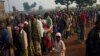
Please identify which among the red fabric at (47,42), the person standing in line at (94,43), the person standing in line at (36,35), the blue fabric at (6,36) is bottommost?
the red fabric at (47,42)

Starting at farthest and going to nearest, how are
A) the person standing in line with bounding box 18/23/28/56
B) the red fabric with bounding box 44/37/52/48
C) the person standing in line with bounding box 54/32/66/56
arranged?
the red fabric with bounding box 44/37/52/48 < the person standing in line with bounding box 18/23/28/56 < the person standing in line with bounding box 54/32/66/56

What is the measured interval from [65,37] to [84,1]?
44.6 metres

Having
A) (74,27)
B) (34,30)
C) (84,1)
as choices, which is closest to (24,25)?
(34,30)

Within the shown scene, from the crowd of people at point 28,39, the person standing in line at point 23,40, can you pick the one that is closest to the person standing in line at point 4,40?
the crowd of people at point 28,39

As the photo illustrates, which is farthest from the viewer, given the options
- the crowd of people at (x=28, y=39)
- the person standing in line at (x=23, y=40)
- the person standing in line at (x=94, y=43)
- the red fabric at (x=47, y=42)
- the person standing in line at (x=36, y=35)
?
the red fabric at (x=47, y=42)

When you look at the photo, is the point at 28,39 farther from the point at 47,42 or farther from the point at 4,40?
the point at 47,42

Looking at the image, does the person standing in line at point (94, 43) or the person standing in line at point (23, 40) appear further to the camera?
the person standing in line at point (23, 40)

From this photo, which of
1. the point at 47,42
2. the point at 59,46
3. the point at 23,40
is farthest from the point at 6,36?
the point at 47,42

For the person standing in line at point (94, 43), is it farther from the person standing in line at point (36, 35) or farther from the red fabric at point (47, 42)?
the red fabric at point (47, 42)

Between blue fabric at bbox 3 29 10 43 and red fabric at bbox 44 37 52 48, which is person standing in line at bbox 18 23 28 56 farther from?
red fabric at bbox 44 37 52 48

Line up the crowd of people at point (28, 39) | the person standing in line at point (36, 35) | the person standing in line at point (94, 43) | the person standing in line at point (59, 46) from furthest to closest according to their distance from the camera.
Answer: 1. the person standing in line at point (36, 35)
2. the crowd of people at point (28, 39)
3. the person standing in line at point (59, 46)
4. the person standing in line at point (94, 43)

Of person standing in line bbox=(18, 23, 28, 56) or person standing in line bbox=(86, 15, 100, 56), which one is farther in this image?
person standing in line bbox=(18, 23, 28, 56)

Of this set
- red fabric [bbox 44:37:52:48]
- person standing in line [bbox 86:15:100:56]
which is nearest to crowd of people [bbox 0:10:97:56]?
red fabric [bbox 44:37:52:48]

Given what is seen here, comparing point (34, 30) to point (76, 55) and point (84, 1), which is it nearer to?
point (76, 55)
